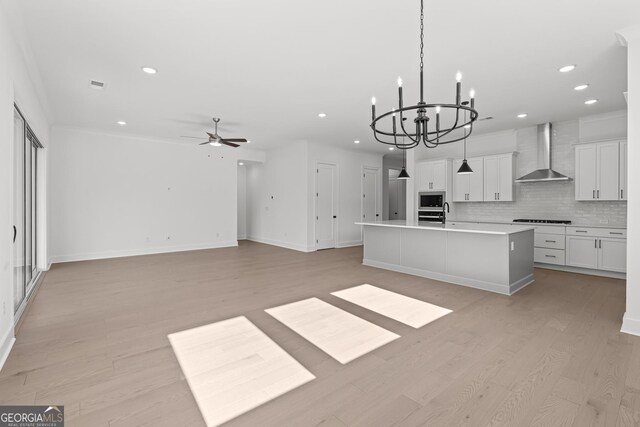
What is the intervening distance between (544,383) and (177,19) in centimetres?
420

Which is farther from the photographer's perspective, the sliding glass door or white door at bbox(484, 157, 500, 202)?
white door at bbox(484, 157, 500, 202)

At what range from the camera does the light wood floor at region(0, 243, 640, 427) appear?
1842 mm

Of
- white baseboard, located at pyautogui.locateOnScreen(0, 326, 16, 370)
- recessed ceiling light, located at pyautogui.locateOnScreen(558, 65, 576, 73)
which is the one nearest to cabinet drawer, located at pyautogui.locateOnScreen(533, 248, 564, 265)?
recessed ceiling light, located at pyautogui.locateOnScreen(558, 65, 576, 73)

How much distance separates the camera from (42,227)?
5.71 meters

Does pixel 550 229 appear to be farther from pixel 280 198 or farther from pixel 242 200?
pixel 242 200

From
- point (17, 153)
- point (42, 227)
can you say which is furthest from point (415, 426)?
point (42, 227)

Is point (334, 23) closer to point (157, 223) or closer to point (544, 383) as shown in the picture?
point (544, 383)

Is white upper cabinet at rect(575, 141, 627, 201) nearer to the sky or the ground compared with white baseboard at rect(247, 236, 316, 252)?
nearer to the sky

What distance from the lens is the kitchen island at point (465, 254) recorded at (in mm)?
4320

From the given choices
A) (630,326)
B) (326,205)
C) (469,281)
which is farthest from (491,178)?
(630,326)

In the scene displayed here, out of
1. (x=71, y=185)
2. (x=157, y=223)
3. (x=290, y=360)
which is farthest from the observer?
(x=157, y=223)

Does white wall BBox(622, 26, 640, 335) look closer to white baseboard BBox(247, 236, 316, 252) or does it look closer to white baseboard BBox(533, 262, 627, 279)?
white baseboard BBox(533, 262, 627, 279)

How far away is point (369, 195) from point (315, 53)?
666 centimetres

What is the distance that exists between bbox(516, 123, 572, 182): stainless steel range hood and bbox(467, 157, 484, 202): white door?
0.79 m
